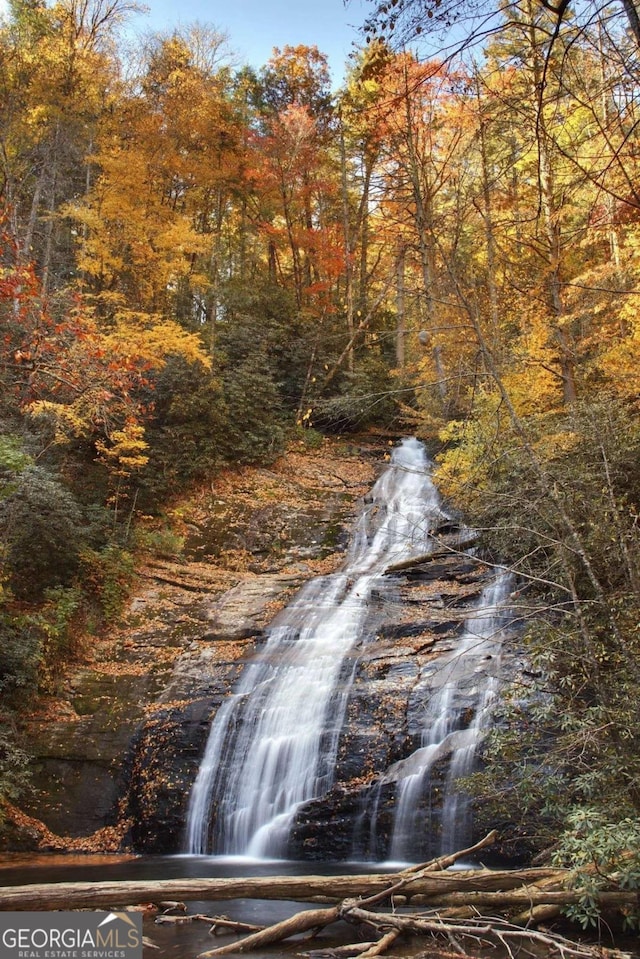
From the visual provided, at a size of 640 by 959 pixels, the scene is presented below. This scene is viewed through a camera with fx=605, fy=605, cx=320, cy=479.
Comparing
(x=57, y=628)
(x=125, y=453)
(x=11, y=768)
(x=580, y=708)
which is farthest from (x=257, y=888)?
(x=125, y=453)

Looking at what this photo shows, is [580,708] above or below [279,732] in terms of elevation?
above

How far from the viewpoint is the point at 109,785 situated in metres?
8.62

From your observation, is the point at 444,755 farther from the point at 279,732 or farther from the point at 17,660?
the point at 17,660

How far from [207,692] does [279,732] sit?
1505mm

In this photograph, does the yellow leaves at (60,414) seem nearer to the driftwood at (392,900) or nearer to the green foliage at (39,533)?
the green foliage at (39,533)

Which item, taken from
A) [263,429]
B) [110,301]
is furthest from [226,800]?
[110,301]

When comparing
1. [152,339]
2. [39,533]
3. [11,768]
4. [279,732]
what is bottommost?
[11,768]

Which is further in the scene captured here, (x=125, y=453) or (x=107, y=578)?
(x=125, y=453)

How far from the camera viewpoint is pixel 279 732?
8.68 m

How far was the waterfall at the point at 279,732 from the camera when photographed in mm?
7930

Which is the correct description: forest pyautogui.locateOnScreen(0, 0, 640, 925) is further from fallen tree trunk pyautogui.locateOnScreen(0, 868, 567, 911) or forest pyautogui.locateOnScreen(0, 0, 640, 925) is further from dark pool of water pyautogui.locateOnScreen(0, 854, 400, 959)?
dark pool of water pyautogui.locateOnScreen(0, 854, 400, 959)

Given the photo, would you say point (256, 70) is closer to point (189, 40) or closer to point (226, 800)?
point (189, 40)

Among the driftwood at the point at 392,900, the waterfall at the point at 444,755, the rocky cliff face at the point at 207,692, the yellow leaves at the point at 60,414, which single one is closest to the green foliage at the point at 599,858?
the driftwood at the point at 392,900

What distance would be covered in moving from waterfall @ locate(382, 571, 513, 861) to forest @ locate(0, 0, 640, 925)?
55 cm
